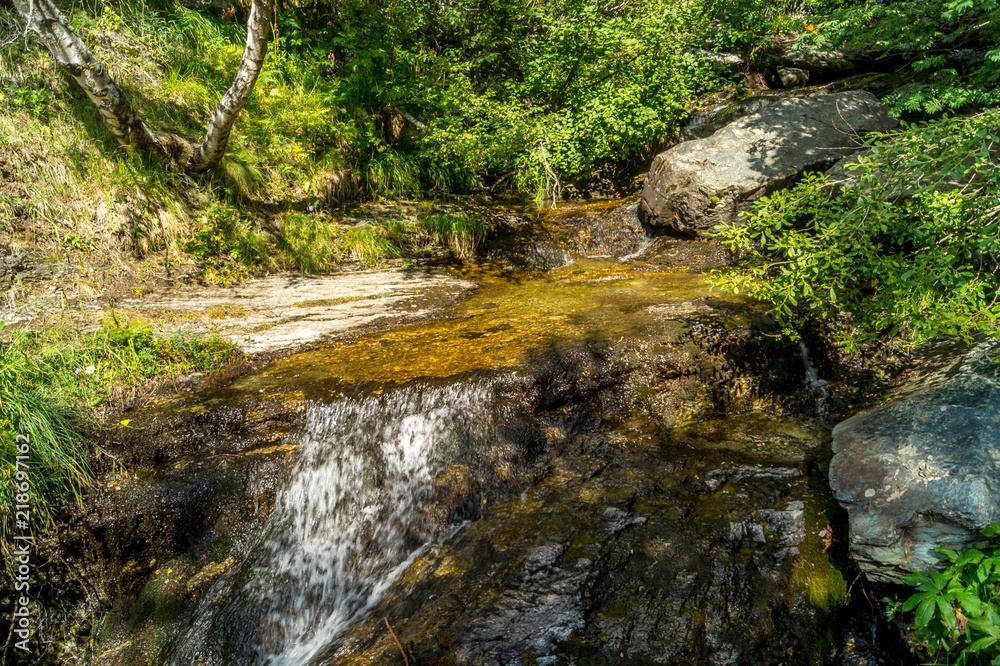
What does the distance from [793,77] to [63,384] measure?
12.9m

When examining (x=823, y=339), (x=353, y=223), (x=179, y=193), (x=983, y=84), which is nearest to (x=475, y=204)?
(x=353, y=223)

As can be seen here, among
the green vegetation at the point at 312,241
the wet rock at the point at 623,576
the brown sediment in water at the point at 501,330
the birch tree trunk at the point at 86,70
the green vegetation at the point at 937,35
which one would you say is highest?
the birch tree trunk at the point at 86,70

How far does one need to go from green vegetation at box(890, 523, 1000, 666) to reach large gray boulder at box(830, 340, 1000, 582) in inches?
5.5

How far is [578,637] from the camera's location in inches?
110

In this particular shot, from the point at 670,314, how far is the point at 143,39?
854 cm

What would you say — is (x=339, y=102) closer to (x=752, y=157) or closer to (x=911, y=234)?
(x=752, y=157)

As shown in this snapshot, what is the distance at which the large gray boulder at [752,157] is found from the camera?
7297 mm

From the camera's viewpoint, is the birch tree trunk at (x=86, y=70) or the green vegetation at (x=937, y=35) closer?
the green vegetation at (x=937, y=35)

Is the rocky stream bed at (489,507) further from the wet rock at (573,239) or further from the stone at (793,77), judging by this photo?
the stone at (793,77)

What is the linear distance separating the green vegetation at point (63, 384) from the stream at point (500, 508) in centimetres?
35

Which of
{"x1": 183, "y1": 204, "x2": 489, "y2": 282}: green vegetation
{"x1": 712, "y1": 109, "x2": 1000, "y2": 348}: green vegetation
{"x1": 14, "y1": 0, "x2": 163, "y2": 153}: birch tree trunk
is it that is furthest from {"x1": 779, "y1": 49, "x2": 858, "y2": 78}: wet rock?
{"x1": 14, "y1": 0, "x2": 163, "y2": 153}: birch tree trunk

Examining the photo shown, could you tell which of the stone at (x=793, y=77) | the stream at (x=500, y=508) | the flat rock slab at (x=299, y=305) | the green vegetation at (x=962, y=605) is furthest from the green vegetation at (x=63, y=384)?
the stone at (x=793, y=77)

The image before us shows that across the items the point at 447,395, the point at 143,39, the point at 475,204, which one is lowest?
the point at 447,395

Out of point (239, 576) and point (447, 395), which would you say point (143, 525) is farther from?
point (447, 395)
